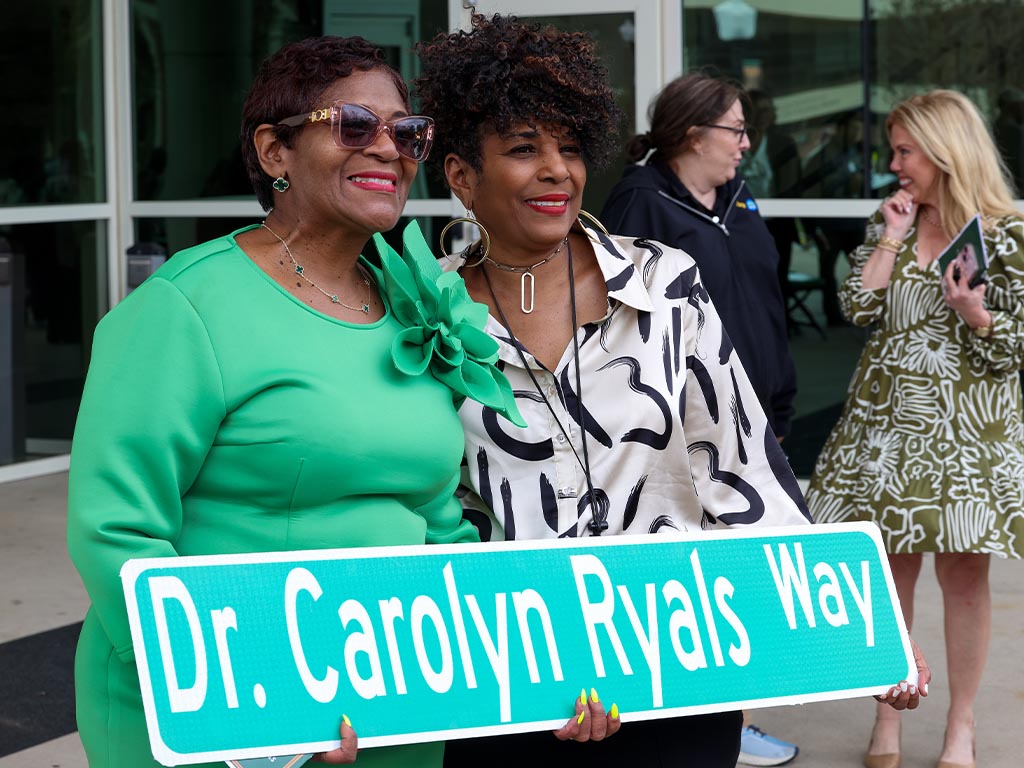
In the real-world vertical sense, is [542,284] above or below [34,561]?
above

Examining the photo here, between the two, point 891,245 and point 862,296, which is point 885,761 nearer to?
point 862,296

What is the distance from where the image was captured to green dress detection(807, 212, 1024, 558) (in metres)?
4.12

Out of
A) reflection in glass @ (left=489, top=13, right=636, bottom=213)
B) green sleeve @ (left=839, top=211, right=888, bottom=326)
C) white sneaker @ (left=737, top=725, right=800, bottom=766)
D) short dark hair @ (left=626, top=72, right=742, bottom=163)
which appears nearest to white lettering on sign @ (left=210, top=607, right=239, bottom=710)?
white sneaker @ (left=737, top=725, right=800, bottom=766)

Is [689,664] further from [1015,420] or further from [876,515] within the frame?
[1015,420]

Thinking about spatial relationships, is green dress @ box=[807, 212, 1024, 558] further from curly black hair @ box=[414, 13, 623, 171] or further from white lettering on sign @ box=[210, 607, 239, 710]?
white lettering on sign @ box=[210, 607, 239, 710]

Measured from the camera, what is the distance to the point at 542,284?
8.09 feet

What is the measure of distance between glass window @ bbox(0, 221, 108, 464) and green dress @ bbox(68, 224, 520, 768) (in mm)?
6723

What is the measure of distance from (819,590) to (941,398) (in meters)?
2.08

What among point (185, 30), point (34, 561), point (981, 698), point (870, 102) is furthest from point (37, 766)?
point (185, 30)

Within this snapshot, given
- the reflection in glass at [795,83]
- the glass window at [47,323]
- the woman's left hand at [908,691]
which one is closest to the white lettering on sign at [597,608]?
the woman's left hand at [908,691]

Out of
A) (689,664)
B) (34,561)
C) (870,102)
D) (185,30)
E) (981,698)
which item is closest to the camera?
(689,664)

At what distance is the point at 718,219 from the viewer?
447 centimetres

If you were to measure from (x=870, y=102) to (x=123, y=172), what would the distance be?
188 inches

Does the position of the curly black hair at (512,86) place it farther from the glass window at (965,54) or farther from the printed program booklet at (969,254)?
the glass window at (965,54)
